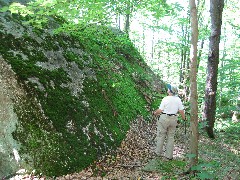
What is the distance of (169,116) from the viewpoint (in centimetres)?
638

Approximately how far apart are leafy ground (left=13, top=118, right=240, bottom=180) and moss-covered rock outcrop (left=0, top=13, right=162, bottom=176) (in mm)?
290

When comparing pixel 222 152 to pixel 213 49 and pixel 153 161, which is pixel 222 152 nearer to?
pixel 153 161

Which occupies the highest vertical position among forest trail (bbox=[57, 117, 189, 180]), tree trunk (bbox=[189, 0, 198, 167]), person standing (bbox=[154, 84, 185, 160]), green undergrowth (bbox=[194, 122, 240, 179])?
tree trunk (bbox=[189, 0, 198, 167])

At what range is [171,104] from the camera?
626cm

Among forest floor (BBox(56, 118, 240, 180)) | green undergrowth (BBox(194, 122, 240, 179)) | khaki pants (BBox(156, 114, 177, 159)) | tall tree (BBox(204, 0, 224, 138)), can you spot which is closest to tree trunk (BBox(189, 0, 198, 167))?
forest floor (BBox(56, 118, 240, 180))

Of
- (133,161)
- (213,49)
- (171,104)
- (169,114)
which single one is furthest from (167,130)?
(213,49)

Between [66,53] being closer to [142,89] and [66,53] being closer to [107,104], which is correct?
[107,104]

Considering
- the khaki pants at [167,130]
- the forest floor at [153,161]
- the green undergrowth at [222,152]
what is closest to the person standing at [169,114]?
the khaki pants at [167,130]

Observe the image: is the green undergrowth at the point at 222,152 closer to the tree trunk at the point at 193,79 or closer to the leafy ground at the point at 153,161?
the leafy ground at the point at 153,161

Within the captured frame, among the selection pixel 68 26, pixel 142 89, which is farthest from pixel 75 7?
pixel 142 89

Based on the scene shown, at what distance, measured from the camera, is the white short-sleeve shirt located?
6246 mm

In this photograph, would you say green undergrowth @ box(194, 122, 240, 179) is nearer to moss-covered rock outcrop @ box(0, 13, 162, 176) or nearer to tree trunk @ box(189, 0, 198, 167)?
tree trunk @ box(189, 0, 198, 167)

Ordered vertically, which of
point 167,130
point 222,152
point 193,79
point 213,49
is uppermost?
point 193,79

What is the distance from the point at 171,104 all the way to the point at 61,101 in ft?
8.93
